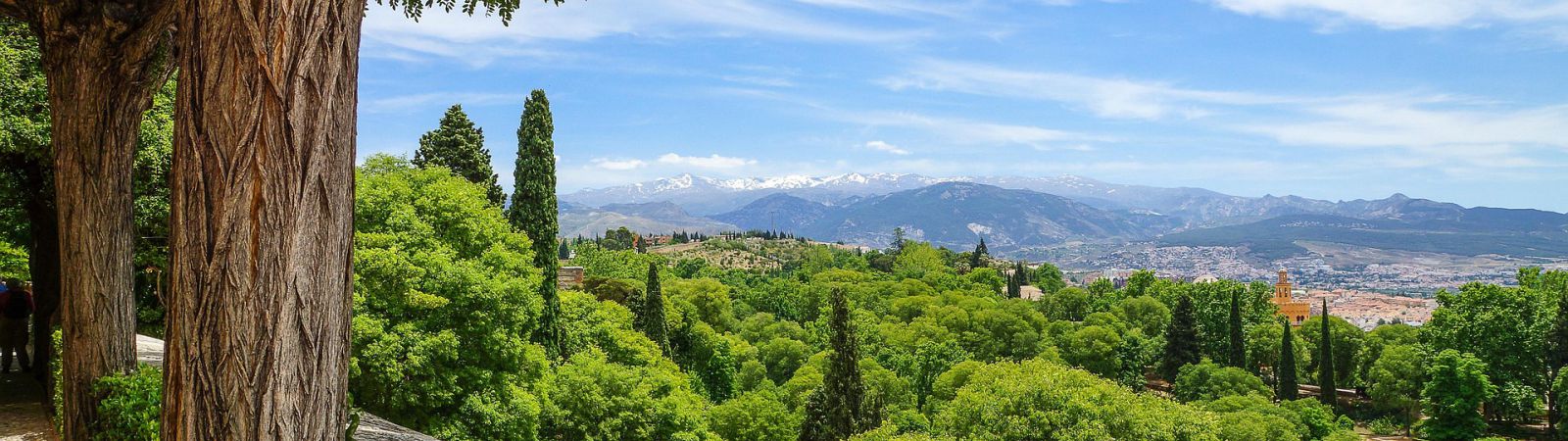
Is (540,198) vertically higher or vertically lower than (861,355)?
higher

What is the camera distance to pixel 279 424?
9.35 feet

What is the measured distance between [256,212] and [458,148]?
28206 mm

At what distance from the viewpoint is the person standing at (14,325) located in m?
11.4

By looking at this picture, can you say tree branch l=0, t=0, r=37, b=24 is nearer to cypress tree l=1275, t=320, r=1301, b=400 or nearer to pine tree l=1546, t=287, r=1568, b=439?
cypress tree l=1275, t=320, r=1301, b=400

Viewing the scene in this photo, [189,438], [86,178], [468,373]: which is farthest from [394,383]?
[189,438]

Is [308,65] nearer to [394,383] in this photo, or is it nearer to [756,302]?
[394,383]

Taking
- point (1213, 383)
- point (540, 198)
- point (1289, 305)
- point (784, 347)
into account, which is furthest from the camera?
point (1289, 305)

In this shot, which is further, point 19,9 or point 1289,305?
point 1289,305

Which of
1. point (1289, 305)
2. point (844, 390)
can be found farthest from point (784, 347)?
point (1289, 305)

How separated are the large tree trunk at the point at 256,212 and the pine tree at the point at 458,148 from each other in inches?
1065

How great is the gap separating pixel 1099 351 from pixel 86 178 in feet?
179

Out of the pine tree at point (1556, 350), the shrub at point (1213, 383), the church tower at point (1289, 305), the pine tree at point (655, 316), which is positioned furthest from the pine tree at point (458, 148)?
the church tower at point (1289, 305)

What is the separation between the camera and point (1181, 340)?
54.1 metres

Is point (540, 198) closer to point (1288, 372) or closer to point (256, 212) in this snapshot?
point (256, 212)
